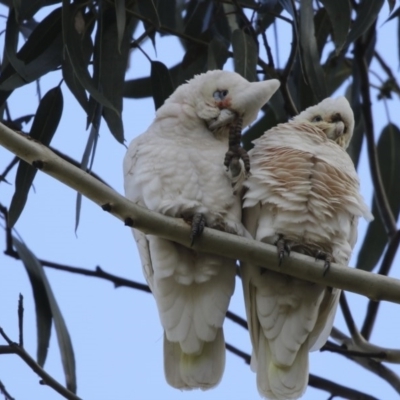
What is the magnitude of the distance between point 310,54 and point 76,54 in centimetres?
75

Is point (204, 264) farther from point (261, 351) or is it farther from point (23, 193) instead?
point (23, 193)

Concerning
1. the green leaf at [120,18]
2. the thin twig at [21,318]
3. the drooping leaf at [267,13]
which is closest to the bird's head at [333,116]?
the drooping leaf at [267,13]

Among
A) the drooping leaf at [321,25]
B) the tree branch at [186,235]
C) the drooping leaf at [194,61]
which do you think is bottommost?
the tree branch at [186,235]

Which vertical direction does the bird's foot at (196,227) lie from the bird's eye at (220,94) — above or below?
below

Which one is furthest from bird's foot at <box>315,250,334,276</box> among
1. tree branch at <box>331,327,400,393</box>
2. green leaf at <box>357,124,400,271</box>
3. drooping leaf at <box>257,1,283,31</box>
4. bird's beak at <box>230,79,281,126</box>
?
green leaf at <box>357,124,400,271</box>

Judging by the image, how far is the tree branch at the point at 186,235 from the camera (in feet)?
7.80

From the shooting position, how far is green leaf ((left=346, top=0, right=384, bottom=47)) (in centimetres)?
307

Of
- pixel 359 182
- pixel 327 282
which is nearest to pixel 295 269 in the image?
pixel 327 282

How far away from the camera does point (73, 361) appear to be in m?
3.22

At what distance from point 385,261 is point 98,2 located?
1.29m

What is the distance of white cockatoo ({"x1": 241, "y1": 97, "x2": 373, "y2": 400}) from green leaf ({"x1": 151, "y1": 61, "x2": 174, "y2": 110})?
555 millimetres

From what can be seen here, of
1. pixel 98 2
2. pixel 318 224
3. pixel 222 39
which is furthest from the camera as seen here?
pixel 222 39

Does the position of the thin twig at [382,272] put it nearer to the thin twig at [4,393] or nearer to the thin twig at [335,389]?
the thin twig at [335,389]

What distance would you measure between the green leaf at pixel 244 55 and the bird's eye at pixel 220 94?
221mm
